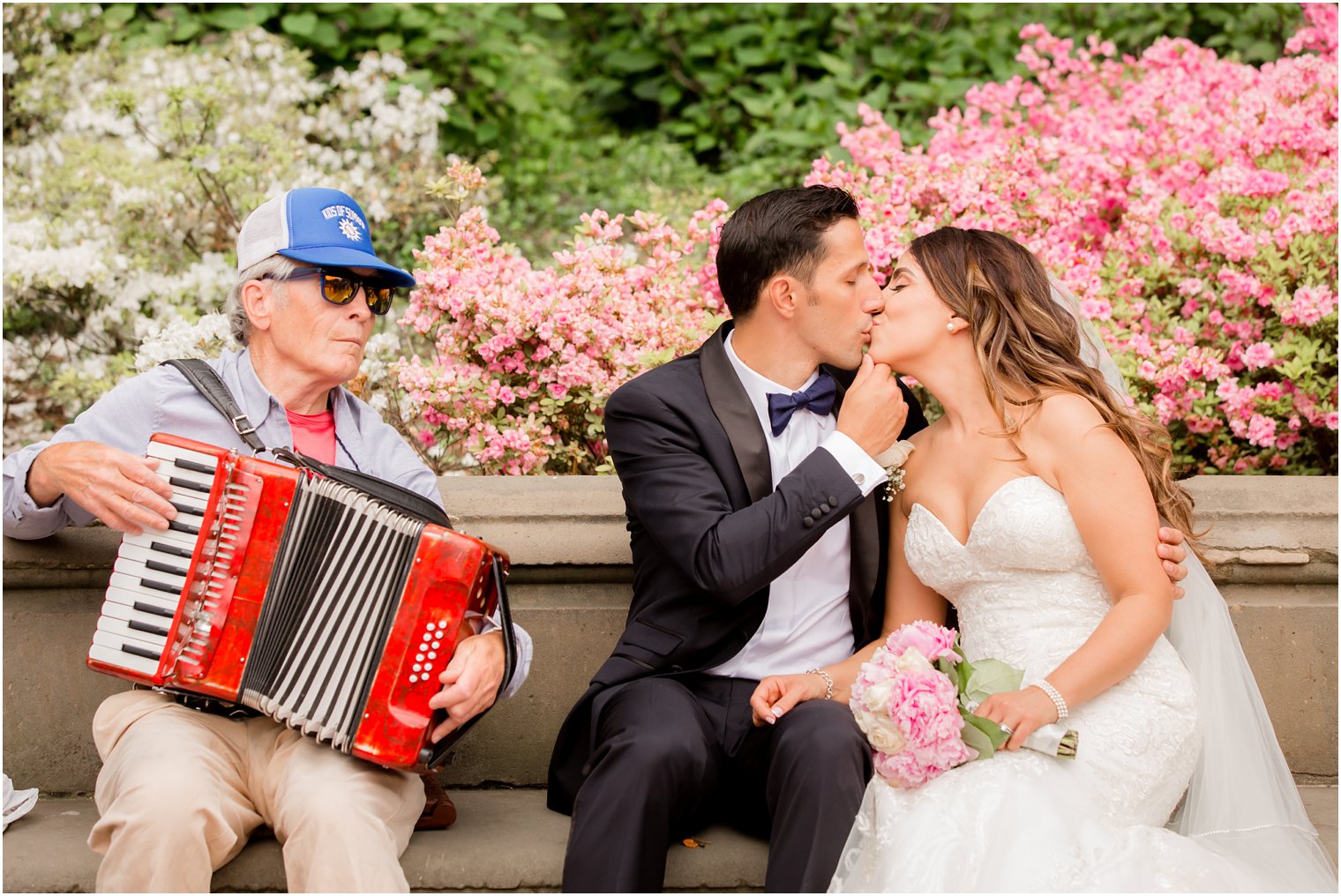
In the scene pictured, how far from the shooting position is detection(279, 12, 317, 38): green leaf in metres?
6.49

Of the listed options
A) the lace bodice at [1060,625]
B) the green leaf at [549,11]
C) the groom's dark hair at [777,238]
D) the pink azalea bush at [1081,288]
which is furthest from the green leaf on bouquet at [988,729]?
the green leaf at [549,11]

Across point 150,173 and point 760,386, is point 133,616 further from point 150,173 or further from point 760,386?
point 150,173

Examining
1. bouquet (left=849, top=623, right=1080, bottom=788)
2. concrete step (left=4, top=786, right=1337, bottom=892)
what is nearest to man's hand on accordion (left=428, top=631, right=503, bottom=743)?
concrete step (left=4, top=786, right=1337, bottom=892)

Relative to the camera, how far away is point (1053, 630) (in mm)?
2896

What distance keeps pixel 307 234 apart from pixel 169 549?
92cm

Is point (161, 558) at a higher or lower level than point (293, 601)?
higher

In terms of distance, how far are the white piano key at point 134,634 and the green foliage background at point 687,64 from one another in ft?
13.5

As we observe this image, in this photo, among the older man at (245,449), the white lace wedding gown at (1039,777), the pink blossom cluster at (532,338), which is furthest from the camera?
→ the pink blossom cluster at (532,338)

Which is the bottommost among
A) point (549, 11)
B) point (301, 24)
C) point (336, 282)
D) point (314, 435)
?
point (314, 435)

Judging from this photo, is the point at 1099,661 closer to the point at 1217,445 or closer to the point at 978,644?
the point at 978,644

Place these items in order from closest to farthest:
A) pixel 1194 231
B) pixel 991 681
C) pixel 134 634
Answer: pixel 134 634 < pixel 991 681 < pixel 1194 231

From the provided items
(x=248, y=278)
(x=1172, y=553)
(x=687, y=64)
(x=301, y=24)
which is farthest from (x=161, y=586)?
(x=687, y=64)

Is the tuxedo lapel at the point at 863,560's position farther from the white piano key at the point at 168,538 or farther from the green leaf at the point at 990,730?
the white piano key at the point at 168,538

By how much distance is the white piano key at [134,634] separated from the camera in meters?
2.65
